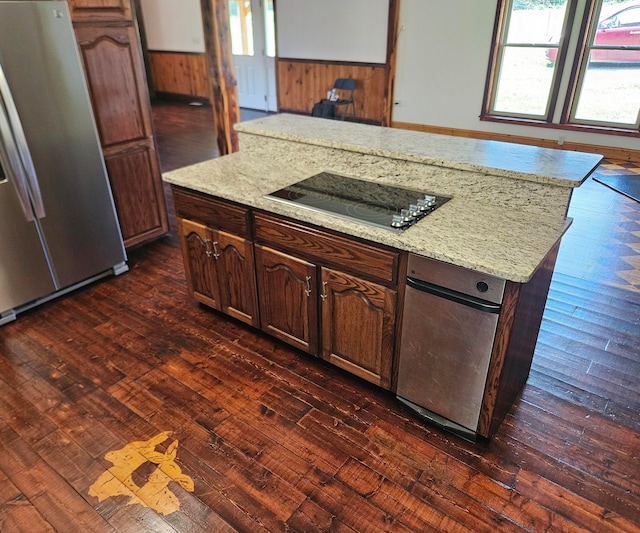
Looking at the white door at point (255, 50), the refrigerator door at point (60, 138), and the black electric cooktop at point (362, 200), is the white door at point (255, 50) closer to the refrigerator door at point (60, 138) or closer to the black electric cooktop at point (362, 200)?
the refrigerator door at point (60, 138)

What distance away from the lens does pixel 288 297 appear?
225 cm

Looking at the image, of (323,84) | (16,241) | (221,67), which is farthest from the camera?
(323,84)

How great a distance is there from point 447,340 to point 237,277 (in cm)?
115

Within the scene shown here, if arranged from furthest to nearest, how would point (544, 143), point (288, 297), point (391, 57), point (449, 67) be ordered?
point (391, 57)
point (449, 67)
point (544, 143)
point (288, 297)

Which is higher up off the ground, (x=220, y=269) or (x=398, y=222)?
(x=398, y=222)

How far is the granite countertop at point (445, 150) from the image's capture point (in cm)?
195

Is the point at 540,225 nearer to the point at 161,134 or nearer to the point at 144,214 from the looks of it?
the point at 144,214

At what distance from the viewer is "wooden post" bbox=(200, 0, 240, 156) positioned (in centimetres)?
420

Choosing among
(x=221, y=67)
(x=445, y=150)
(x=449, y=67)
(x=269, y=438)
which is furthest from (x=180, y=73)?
(x=269, y=438)

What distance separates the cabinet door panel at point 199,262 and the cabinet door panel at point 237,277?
0.20 feet

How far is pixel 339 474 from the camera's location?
1.78 m

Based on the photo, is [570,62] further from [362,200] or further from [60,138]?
[60,138]

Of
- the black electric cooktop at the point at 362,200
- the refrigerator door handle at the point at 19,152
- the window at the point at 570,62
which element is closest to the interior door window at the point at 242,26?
the window at the point at 570,62

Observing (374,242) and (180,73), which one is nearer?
(374,242)
